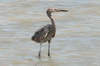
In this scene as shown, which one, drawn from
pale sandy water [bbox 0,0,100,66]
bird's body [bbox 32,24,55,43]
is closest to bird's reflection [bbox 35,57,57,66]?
pale sandy water [bbox 0,0,100,66]

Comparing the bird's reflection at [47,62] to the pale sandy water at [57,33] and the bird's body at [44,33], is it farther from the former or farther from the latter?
the bird's body at [44,33]

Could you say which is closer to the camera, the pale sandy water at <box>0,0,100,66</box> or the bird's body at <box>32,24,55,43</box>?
the pale sandy water at <box>0,0,100,66</box>

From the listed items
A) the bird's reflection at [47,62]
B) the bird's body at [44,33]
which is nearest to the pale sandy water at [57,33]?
the bird's reflection at [47,62]

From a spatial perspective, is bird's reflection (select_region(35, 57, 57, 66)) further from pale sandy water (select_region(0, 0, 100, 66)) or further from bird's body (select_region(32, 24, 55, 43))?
bird's body (select_region(32, 24, 55, 43))

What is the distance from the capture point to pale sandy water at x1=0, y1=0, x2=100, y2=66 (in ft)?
40.3

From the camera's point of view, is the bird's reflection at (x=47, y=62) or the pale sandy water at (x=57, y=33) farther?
the pale sandy water at (x=57, y=33)

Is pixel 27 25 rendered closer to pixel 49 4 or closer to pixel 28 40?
pixel 28 40

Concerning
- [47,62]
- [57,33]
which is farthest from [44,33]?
[57,33]

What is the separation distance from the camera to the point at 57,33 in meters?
15.2

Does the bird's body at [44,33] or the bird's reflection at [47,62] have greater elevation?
the bird's body at [44,33]

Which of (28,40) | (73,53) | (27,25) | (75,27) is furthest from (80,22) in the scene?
(73,53)

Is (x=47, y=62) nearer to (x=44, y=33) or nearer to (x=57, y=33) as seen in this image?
(x=44, y=33)

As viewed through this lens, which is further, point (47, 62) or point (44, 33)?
point (44, 33)

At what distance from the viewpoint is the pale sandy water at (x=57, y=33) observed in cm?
1229
